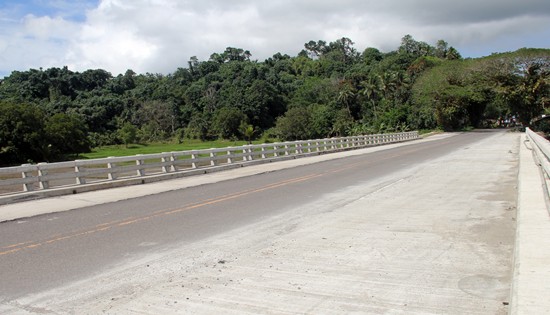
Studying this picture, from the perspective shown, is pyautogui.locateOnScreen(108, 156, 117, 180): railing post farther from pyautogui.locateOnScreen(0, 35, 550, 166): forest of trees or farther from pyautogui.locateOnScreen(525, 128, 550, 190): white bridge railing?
pyautogui.locateOnScreen(0, 35, 550, 166): forest of trees

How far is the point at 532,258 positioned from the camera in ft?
19.6

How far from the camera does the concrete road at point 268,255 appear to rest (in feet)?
16.8

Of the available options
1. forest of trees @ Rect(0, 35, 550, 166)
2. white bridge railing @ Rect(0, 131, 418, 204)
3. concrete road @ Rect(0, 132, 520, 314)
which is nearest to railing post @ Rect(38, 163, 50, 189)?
white bridge railing @ Rect(0, 131, 418, 204)

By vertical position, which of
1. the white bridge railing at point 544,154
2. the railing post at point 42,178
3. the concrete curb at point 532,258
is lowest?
the concrete curb at point 532,258

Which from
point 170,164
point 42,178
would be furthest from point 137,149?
point 42,178

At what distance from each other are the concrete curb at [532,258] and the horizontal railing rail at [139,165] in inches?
486

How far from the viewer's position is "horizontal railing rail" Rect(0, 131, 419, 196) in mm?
14531

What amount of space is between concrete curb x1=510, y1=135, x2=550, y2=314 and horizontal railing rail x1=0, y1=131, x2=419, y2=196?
12.3 m

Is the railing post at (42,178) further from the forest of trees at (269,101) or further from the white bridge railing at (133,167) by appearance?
the forest of trees at (269,101)

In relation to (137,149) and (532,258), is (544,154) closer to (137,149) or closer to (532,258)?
(532,258)

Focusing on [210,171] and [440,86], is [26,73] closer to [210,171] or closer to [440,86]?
[440,86]

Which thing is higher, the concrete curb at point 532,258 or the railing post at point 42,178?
the railing post at point 42,178

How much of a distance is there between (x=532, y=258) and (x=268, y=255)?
3433 millimetres

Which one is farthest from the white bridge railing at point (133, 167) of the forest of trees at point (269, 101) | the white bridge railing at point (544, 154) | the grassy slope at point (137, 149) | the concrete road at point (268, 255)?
the grassy slope at point (137, 149)
